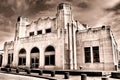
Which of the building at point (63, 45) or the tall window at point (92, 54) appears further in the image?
the tall window at point (92, 54)

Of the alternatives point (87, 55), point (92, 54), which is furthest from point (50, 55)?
point (92, 54)

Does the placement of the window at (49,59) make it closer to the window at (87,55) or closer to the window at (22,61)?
the window at (87,55)

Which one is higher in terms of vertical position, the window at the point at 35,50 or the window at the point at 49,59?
the window at the point at 35,50

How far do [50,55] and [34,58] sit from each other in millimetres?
4133

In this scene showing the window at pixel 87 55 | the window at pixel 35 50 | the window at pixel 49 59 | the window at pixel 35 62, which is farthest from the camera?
the window at pixel 35 50

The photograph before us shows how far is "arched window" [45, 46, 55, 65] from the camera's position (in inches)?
1051

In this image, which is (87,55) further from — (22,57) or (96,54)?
(22,57)

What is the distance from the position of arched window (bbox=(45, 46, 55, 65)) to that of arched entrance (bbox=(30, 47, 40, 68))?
7.90 feet

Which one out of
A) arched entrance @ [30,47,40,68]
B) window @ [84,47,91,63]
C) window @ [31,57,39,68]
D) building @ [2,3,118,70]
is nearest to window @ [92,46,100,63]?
building @ [2,3,118,70]

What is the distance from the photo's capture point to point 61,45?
25734 millimetres

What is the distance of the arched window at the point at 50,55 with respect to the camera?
26703 millimetres

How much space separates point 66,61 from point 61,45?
2.96 meters

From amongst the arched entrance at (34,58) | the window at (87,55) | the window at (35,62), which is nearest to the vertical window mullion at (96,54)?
the window at (87,55)

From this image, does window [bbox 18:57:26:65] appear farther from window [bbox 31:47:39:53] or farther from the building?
window [bbox 31:47:39:53]
